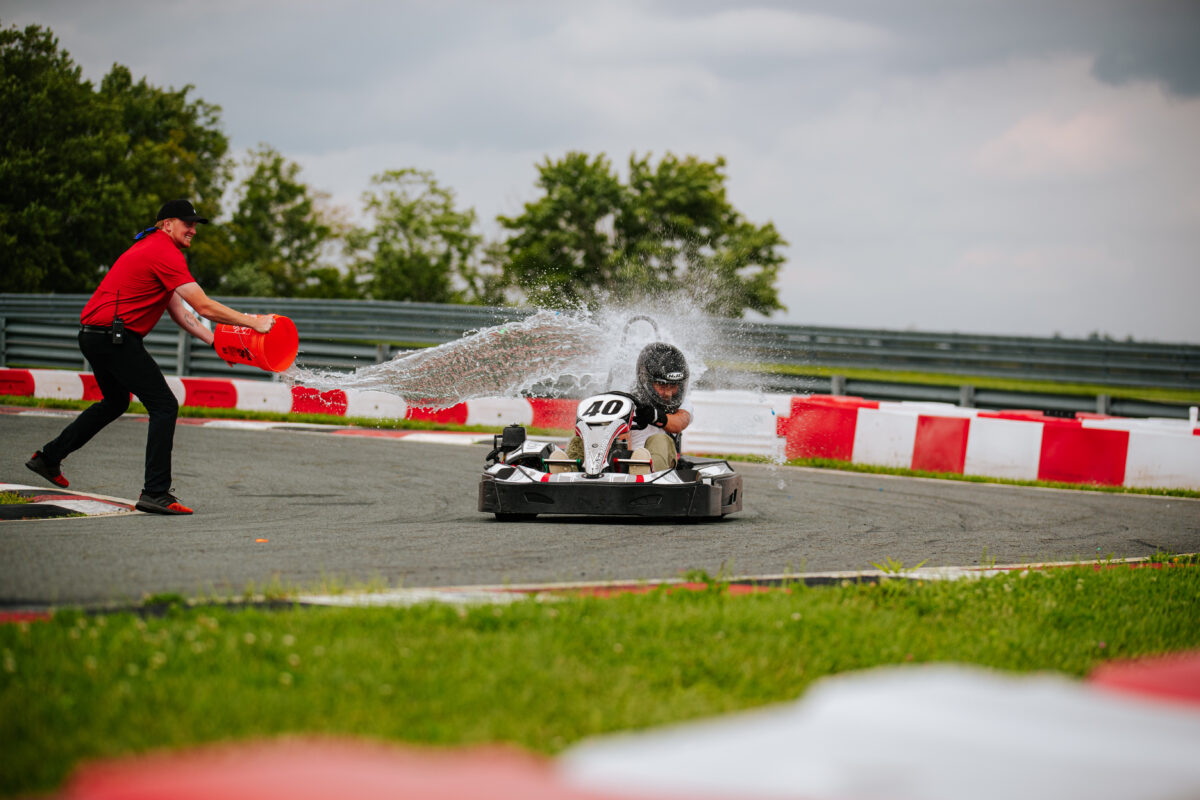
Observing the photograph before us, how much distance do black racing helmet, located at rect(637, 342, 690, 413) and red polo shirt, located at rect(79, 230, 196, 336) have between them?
11.2 feet

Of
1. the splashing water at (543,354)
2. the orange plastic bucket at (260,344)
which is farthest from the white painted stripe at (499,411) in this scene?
the orange plastic bucket at (260,344)

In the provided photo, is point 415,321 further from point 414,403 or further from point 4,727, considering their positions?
point 4,727

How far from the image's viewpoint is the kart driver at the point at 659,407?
7836 millimetres

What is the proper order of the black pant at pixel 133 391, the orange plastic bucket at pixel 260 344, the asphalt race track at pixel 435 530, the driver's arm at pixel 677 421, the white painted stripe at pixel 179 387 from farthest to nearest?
the white painted stripe at pixel 179 387, the driver's arm at pixel 677 421, the orange plastic bucket at pixel 260 344, the black pant at pixel 133 391, the asphalt race track at pixel 435 530

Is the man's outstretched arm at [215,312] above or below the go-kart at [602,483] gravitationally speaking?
above

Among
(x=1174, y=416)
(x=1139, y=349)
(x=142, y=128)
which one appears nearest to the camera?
(x=1174, y=416)

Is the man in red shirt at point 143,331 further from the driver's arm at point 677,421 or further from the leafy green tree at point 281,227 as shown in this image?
the leafy green tree at point 281,227

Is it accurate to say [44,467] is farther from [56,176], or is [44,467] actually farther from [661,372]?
[56,176]

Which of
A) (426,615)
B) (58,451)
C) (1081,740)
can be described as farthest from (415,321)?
(1081,740)

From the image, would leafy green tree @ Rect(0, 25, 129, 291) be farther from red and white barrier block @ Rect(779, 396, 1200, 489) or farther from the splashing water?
red and white barrier block @ Rect(779, 396, 1200, 489)

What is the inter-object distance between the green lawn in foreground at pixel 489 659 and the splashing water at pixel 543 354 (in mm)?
4314

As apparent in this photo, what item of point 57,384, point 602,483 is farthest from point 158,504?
point 57,384

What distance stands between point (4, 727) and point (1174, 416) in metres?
17.7

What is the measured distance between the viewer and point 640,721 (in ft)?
9.05
